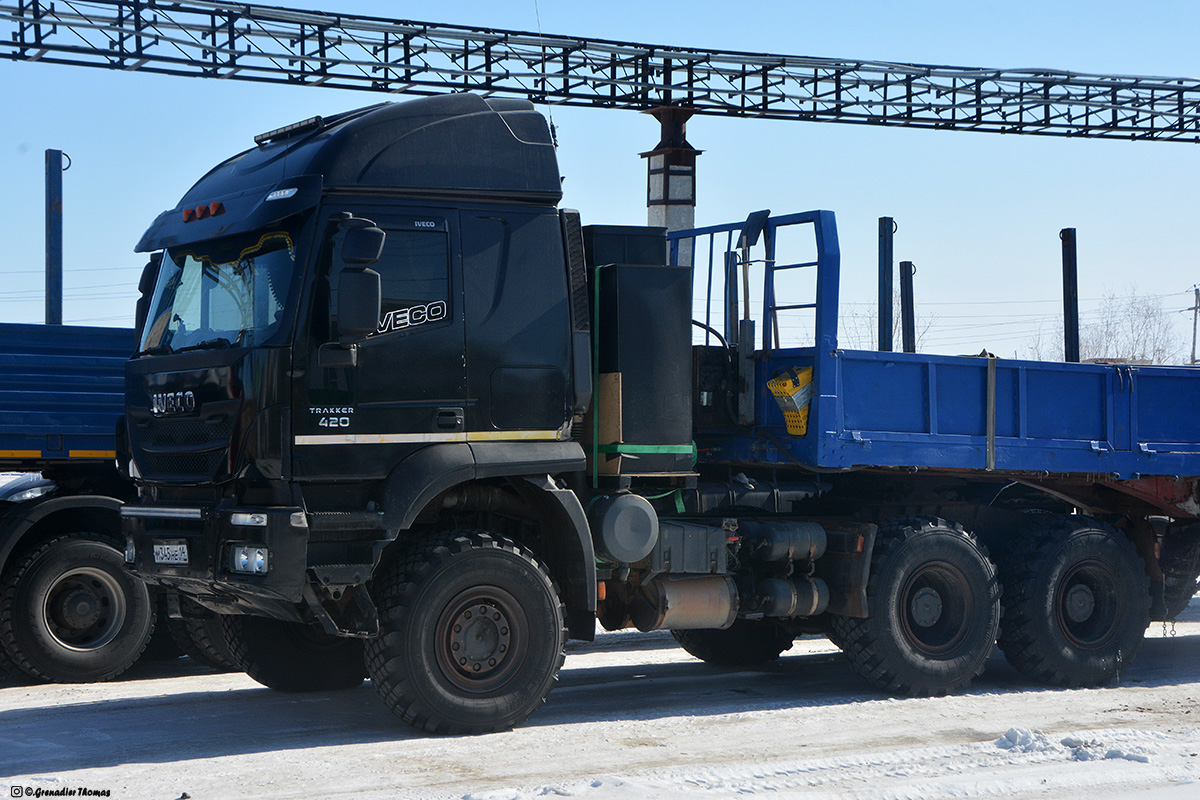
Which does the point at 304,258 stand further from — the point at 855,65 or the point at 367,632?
the point at 855,65

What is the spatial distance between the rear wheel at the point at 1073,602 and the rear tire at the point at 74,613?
6.90 metres

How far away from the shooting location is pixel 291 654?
30.0ft

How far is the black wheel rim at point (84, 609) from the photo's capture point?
33.0 feet

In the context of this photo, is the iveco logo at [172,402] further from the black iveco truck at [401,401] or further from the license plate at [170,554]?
the license plate at [170,554]

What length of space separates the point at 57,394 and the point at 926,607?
702cm

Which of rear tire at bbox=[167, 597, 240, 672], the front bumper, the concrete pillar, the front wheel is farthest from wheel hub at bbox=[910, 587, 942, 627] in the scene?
the concrete pillar

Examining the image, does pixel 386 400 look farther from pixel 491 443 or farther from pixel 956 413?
pixel 956 413

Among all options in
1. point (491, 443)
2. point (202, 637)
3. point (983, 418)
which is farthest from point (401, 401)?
point (983, 418)

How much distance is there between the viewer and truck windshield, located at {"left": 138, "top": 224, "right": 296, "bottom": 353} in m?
7.32

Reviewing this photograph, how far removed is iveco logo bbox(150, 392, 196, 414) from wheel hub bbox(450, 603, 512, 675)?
2015mm

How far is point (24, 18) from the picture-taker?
1903 cm

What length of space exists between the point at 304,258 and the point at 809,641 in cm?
778

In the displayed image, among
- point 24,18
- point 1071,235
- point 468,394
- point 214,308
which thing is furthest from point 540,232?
point 24,18

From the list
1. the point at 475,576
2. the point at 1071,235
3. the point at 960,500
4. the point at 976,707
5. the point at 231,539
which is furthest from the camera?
the point at 1071,235
